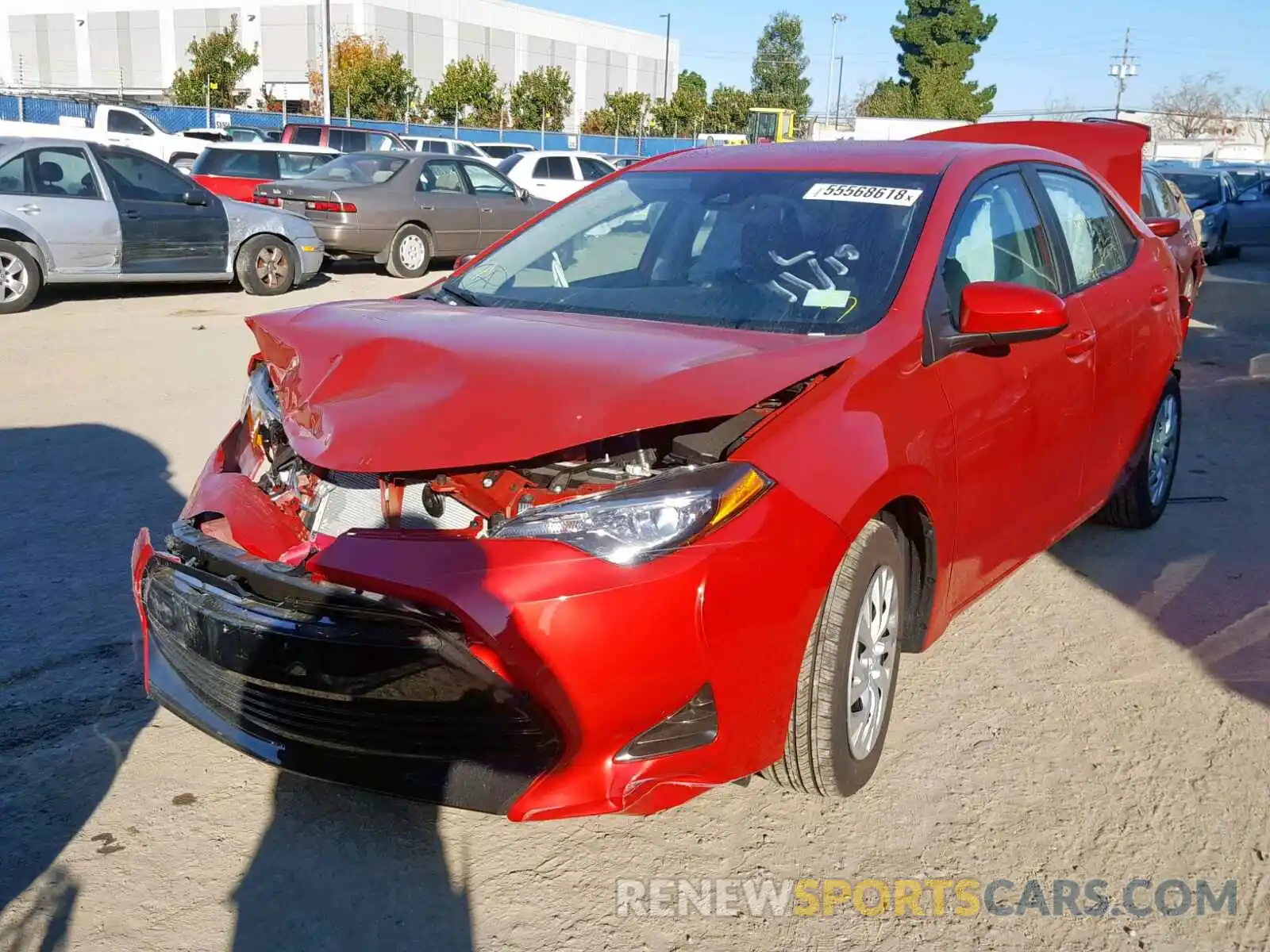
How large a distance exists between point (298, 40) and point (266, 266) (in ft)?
219

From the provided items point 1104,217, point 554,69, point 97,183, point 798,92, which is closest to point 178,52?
point 554,69

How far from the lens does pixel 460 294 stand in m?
4.19

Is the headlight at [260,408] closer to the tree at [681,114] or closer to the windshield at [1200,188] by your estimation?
the windshield at [1200,188]

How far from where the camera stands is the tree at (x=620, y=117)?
64.4 metres

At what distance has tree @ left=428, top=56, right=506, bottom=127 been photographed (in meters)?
59.0

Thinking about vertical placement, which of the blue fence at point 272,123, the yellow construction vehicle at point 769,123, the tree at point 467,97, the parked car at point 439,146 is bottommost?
the parked car at point 439,146

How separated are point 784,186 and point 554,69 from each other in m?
63.8

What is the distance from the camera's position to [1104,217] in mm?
5066

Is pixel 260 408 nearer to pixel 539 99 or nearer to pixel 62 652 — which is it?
pixel 62 652

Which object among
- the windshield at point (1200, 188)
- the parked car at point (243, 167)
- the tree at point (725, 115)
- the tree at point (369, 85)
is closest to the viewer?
the parked car at point (243, 167)

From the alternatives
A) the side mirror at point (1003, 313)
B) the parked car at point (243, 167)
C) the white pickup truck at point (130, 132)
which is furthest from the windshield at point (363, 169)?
the side mirror at point (1003, 313)

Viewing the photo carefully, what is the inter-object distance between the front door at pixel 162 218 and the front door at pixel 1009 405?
32.4 feet

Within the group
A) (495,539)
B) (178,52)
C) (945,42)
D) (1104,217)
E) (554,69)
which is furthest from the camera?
(178,52)

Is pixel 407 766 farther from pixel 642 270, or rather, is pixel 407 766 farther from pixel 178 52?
pixel 178 52
